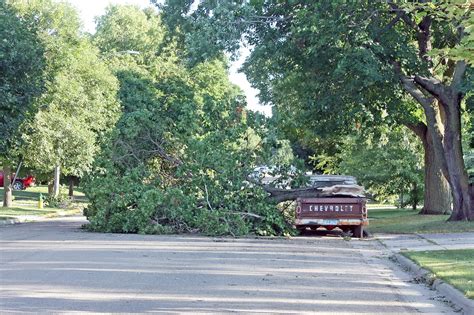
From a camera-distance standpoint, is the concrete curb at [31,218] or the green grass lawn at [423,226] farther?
the concrete curb at [31,218]

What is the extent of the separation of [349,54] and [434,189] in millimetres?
10178

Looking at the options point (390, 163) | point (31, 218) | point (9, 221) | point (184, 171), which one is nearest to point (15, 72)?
point (9, 221)

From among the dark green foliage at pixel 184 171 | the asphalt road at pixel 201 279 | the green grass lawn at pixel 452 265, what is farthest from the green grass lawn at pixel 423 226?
the green grass lawn at pixel 452 265

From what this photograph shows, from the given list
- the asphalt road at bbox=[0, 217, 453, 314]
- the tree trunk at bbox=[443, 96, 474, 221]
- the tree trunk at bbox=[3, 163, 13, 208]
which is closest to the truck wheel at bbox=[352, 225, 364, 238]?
the asphalt road at bbox=[0, 217, 453, 314]

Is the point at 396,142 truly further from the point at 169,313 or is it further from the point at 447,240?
the point at 169,313

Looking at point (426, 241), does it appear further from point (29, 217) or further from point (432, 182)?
point (29, 217)

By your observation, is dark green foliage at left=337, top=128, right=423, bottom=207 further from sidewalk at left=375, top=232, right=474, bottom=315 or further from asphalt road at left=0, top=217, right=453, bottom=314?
asphalt road at left=0, top=217, right=453, bottom=314

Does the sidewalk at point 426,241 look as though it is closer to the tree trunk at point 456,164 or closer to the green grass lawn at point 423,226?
the green grass lawn at point 423,226

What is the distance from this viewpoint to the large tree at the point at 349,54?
22391 millimetres

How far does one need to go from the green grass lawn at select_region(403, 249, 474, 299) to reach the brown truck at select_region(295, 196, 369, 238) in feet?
17.6

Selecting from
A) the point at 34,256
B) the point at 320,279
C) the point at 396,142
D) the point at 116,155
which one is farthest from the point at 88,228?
the point at 396,142

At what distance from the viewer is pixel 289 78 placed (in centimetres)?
3002

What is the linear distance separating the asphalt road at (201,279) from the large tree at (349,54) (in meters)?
6.29

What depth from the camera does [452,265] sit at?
45.8ft
